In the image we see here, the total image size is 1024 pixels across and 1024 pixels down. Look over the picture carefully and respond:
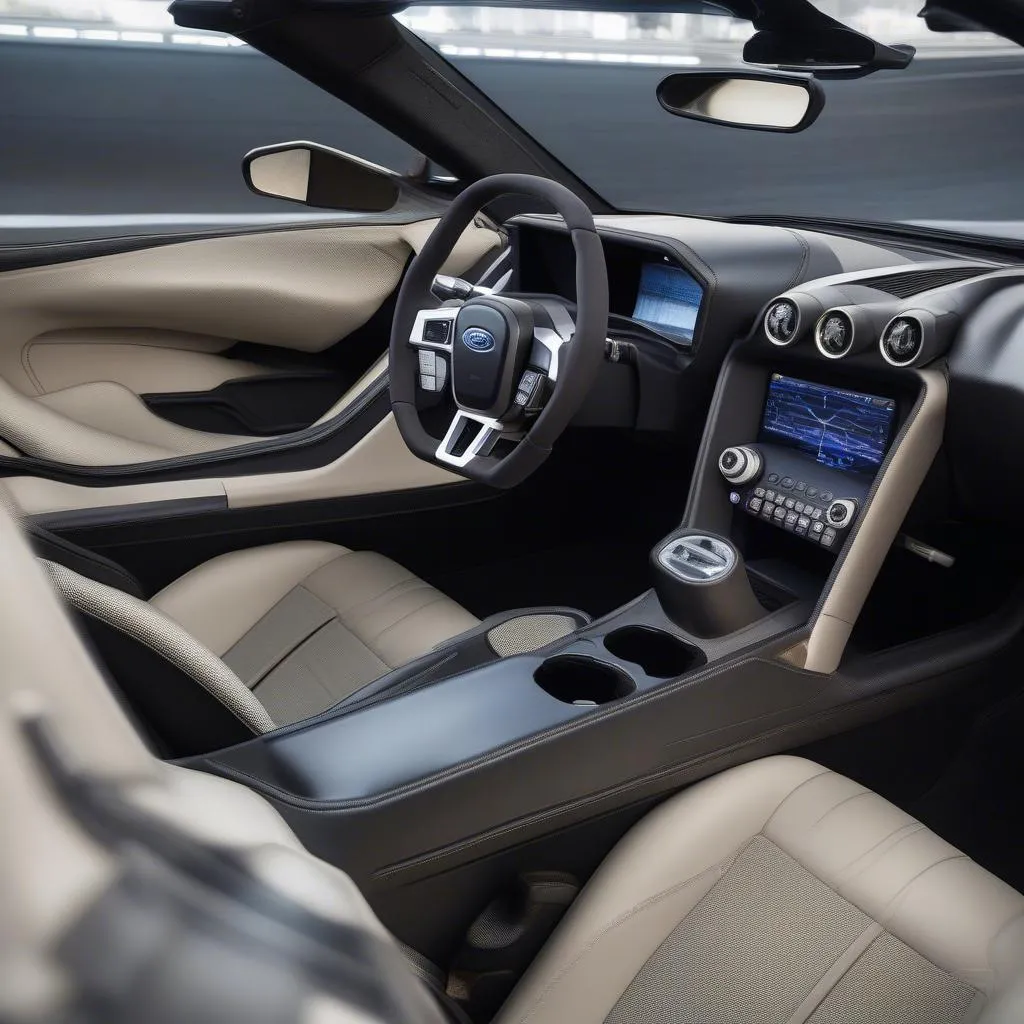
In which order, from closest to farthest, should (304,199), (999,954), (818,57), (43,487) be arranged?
1. (999,954)
2. (818,57)
3. (43,487)
4. (304,199)

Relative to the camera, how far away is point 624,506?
253 centimetres

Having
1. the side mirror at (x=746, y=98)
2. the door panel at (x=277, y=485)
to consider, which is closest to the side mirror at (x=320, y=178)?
the door panel at (x=277, y=485)

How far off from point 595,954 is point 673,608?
0.58m

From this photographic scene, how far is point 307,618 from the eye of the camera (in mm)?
2084

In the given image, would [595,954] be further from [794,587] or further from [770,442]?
[770,442]

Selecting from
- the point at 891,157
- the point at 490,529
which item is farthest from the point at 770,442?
the point at 891,157

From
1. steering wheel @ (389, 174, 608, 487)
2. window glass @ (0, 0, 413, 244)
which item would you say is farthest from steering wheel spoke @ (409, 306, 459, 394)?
window glass @ (0, 0, 413, 244)

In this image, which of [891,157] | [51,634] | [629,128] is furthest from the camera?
[891,157]

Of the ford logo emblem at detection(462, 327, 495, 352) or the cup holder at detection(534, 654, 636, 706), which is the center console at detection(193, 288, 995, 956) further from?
the ford logo emblem at detection(462, 327, 495, 352)

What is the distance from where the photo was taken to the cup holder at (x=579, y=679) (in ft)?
5.11

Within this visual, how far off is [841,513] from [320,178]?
1.46 m

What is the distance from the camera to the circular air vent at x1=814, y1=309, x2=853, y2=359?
161cm

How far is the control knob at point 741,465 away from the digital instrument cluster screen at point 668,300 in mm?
276

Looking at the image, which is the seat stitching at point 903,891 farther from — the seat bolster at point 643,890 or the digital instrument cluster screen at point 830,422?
the digital instrument cluster screen at point 830,422
